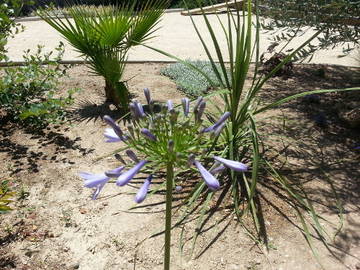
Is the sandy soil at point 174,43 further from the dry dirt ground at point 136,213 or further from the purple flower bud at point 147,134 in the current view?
the purple flower bud at point 147,134

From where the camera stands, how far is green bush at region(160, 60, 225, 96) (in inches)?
195

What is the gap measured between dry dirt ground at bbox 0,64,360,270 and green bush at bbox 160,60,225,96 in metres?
1.35

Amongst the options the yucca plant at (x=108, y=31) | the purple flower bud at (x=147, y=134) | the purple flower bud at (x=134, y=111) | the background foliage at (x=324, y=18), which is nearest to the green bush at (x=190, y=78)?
A: the yucca plant at (x=108, y=31)

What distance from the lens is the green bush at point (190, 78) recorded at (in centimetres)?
495

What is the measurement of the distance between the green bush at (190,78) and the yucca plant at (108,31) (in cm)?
113

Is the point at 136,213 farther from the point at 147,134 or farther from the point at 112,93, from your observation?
the point at 112,93

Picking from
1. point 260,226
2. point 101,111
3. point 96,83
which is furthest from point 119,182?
point 96,83

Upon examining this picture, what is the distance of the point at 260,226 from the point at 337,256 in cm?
54

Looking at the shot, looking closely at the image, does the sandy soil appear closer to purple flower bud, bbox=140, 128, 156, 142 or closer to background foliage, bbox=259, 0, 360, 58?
background foliage, bbox=259, 0, 360, 58

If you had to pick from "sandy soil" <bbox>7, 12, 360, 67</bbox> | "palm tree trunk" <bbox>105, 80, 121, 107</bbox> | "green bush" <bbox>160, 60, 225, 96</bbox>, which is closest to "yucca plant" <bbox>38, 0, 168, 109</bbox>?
"palm tree trunk" <bbox>105, 80, 121, 107</bbox>

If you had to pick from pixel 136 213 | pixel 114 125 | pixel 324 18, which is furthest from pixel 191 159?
pixel 324 18

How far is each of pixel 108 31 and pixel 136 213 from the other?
195 cm

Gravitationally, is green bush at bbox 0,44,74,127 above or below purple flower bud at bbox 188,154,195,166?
below

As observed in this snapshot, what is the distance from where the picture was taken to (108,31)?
3.64 m
